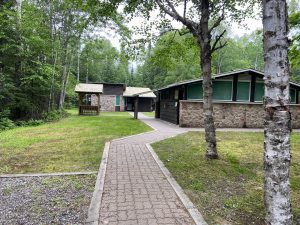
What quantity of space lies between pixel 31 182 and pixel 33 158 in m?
2.15

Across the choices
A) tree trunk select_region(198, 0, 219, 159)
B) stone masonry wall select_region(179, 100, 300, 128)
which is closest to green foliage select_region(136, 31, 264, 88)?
stone masonry wall select_region(179, 100, 300, 128)

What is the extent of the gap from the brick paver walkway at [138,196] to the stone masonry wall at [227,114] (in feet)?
29.8

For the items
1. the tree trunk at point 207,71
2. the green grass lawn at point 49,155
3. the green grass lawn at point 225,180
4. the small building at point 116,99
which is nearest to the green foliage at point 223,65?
the small building at point 116,99

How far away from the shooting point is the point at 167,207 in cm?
382

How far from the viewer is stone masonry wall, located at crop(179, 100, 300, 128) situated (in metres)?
15.5

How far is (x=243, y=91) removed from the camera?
16.4m

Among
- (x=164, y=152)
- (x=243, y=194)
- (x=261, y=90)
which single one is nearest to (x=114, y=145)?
(x=164, y=152)

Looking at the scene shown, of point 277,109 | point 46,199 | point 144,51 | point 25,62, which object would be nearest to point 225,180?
point 277,109

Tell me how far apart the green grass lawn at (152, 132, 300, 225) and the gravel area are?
1.78 metres

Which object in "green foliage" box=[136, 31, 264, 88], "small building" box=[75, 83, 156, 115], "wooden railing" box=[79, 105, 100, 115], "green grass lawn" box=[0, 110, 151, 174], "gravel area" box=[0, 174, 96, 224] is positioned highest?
"green foliage" box=[136, 31, 264, 88]

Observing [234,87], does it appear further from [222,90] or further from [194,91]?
[194,91]

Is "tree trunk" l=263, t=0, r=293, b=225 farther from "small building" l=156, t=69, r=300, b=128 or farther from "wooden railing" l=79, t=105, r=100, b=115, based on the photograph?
"wooden railing" l=79, t=105, r=100, b=115

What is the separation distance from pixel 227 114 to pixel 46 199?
13458mm

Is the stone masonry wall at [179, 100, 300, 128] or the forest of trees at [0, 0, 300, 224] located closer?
the forest of trees at [0, 0, 300, 224]
